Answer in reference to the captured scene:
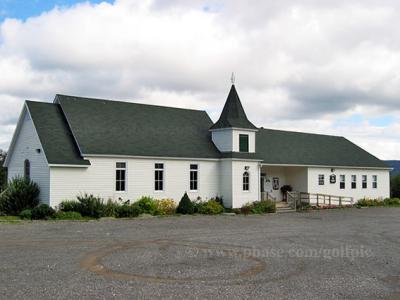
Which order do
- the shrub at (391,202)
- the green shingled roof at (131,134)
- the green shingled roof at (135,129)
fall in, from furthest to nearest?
1. the shrub at (391,202)
2. the green shingled roof at (135,129)
3. the green shingled roof at (131,134)

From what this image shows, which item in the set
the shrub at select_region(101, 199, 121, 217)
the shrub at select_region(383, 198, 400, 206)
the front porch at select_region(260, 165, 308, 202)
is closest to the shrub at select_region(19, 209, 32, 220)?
the shrub at select_region(101, 199, 121, 217)

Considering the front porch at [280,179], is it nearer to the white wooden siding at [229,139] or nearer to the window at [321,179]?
the window at [321,179]

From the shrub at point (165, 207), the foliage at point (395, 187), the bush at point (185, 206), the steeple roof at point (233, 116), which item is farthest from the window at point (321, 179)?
the shrub at point (165, 207)

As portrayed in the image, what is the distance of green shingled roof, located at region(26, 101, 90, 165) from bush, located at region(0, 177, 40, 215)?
7.08ft

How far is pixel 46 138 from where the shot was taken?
26188mm

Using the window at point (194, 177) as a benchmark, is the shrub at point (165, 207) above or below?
below

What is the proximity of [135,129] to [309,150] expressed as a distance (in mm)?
17194

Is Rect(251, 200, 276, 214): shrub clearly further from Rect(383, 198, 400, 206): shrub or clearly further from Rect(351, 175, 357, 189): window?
Rect(383, 198, 400, 206): shrub

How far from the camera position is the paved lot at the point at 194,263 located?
951cm

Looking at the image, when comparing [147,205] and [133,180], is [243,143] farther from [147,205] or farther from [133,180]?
[147,205]

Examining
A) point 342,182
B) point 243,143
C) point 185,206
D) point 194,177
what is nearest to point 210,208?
point 185,206

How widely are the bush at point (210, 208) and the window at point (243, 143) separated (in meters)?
4.75

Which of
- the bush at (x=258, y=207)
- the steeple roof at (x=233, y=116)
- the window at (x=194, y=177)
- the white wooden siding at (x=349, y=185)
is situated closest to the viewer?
the bush at (x=258, y=207)

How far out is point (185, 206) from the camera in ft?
94.1
